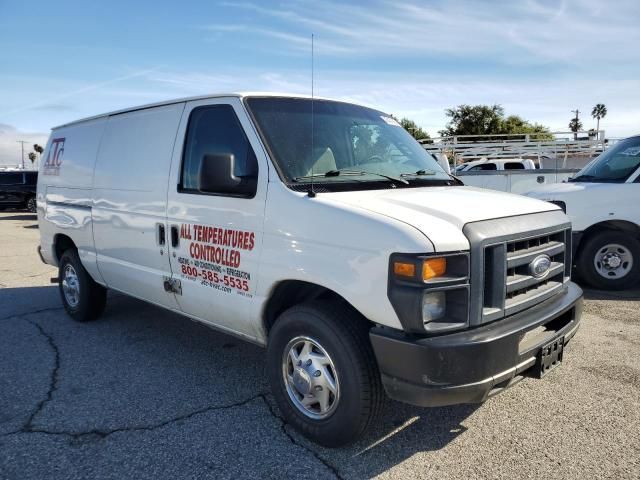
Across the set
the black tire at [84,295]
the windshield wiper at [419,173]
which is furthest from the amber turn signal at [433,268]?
the black tire at [84,295]

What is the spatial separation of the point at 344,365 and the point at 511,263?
1.06 metres

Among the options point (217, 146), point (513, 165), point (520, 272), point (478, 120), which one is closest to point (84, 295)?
point (217, 146)

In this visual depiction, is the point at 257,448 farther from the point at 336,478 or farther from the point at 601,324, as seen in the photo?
the point at 601,324

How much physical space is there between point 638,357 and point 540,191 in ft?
10.4

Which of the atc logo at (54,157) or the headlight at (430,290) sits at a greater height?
the atc logo at (54,157)

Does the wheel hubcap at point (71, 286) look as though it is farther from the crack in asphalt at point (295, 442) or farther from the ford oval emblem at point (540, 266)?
the ford oval emblem at point (540, 266)

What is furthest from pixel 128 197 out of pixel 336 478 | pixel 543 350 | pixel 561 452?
pixel 561 452

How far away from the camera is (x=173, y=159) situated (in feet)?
13.3

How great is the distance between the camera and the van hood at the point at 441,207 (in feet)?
8.63

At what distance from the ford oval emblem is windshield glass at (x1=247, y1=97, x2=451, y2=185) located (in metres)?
Result: 0.99


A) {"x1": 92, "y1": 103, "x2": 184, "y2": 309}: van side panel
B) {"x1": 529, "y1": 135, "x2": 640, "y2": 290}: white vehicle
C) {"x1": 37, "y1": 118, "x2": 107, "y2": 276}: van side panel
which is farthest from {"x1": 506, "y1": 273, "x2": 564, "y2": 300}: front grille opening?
{"x1": 37, "y1": 118, "x2": 107, "y2": 276}: van side panel

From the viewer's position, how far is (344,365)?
2.83 metres

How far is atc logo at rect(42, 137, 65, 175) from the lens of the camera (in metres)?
5.79

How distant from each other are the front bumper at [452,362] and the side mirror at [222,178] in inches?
51.4
